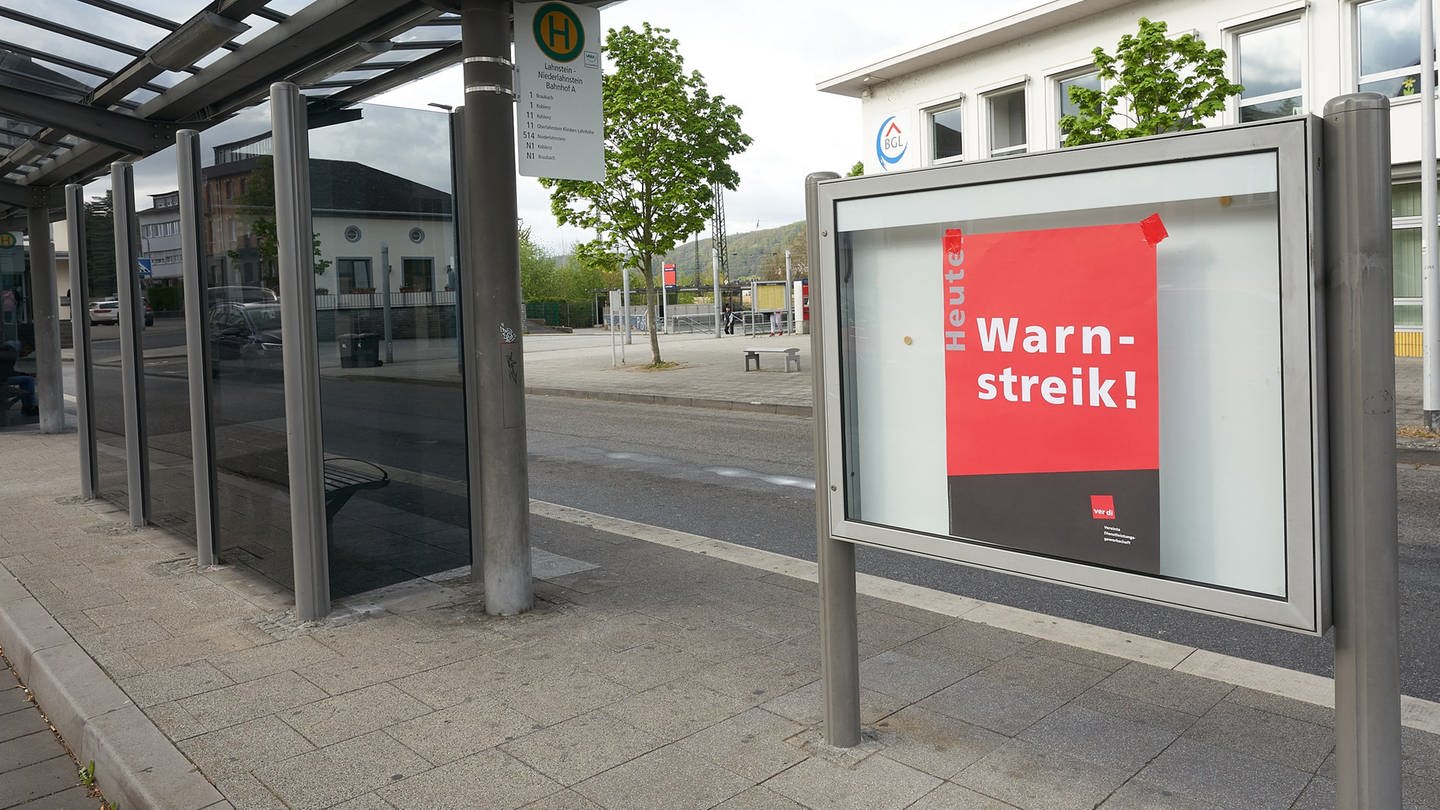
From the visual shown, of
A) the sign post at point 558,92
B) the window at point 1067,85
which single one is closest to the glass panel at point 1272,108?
the window at point 1067,85

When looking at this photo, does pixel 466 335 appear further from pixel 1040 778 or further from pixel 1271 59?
pixel 1271 59

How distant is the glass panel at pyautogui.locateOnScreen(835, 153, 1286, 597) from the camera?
2.48 metres

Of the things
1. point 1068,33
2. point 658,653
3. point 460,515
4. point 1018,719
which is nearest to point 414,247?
point 460,515

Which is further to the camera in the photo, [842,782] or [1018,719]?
[1018,719]

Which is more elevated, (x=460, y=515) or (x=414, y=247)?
(x=414, y=247)

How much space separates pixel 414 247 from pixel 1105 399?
368 centimetres

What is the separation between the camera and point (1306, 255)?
228 centimetres

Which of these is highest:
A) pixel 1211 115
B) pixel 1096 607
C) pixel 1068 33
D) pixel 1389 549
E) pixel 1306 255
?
pixel 1068 33

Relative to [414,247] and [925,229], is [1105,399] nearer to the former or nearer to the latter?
[925,229]

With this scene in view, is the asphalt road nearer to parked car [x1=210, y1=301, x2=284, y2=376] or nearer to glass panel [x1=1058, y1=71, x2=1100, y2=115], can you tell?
parked car [x1=210, y1=301, x2=284, y2=376]

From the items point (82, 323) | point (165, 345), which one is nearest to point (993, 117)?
point (82, 323)

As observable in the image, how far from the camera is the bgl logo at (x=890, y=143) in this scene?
2822 cm

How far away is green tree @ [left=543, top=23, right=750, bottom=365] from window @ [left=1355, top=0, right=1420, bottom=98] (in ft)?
41.4

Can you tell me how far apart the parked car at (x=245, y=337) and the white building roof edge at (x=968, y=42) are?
2145 cm
